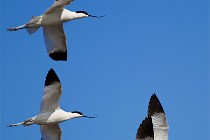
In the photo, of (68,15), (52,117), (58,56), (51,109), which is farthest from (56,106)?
(68,15)

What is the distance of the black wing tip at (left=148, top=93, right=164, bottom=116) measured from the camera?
20812 millimetres

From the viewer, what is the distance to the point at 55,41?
22188mm

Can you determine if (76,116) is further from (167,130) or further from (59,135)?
(167,130)

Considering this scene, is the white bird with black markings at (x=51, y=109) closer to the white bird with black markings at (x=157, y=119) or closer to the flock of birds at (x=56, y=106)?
the flock of birds at (x=56, y=106)

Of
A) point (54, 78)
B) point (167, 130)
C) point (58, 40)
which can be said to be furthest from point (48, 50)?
point (167, 130)

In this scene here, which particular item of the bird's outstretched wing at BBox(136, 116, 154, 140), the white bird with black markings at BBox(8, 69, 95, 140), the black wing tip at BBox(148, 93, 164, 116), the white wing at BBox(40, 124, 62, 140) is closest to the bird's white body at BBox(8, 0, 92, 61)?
the white bird with black markings at BBox(8, 69, 95, 140)

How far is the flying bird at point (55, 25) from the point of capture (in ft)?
69.5

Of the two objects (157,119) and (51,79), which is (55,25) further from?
(157,119)

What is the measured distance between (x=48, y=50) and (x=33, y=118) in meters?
2.40

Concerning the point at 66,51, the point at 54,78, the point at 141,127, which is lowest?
the point at 141,127

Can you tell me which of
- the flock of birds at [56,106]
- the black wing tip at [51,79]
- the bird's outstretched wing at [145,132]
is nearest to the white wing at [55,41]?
the flock of birds at [56,106]

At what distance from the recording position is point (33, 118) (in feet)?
66.9

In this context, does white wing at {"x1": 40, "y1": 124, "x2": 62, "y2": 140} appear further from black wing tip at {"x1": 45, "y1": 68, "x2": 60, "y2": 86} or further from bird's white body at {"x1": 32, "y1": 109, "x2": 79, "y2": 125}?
black wing tip at {"x1": 45, "y1": 68, "x2": 60, "y2": 86}

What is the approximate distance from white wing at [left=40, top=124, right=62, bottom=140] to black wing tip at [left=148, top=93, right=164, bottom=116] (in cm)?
223
